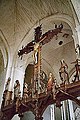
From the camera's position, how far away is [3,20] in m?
8.71

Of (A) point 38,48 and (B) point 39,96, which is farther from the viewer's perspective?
(A) point 38,48

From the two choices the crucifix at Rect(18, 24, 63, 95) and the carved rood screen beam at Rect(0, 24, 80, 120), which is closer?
the carved rood screen beam at Rect(0, 24, 80, 120)

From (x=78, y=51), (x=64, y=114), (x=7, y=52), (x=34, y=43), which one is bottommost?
(x=64, y=114)

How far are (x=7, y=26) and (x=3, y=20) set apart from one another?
30cm

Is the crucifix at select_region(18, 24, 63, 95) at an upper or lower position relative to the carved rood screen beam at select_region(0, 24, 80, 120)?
upper

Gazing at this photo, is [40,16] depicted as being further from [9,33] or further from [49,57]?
[49,57]

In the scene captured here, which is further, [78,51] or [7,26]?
[7,26]

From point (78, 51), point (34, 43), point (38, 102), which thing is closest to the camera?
point (38, 102)

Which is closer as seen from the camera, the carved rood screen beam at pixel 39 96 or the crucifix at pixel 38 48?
the carved rood screen beam at pixel 39 96

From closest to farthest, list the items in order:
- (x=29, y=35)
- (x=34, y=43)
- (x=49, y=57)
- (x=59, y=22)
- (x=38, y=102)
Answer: (x=38, y=102), (x=34, y=43), (x=59, y=22), (x=29, y=35), (x=49, y=57)

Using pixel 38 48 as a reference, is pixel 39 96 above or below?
below

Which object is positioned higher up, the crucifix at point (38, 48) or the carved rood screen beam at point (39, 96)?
the crucifix at point (38, 48)

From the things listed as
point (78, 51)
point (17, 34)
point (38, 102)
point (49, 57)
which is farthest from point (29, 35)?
point (38, 102)

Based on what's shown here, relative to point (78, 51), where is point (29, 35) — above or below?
above
